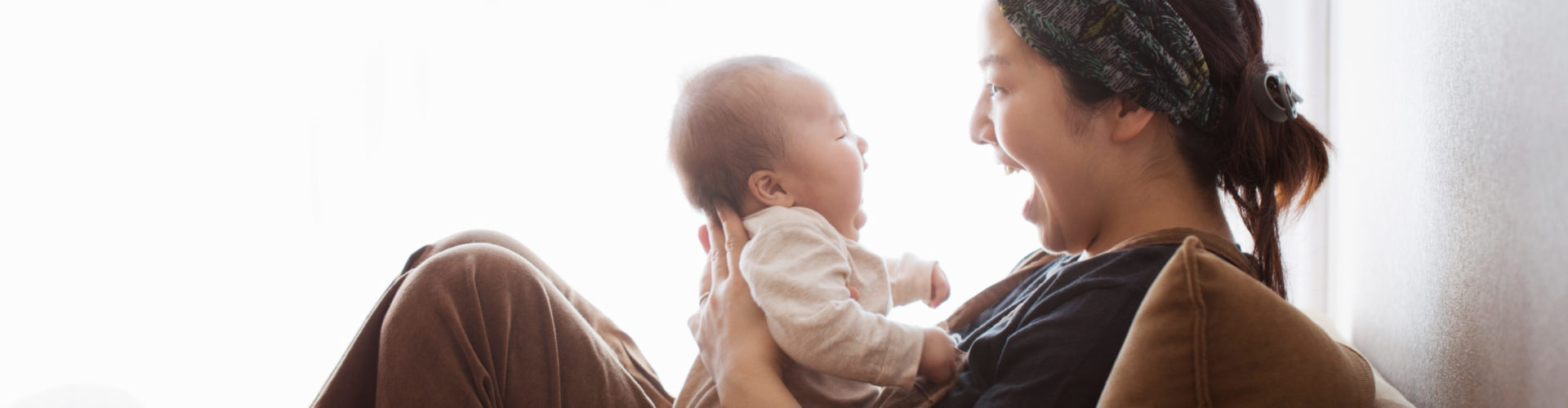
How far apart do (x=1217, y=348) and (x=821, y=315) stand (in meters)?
0.43

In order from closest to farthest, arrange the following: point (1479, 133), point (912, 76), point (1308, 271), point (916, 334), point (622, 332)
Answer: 1. point (1479, 133)
2. point (916, 334)
3. point (622, 332)
4. point (1308, 271)
5. point (912, 76)

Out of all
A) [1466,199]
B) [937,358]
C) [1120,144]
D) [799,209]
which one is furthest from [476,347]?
[1466,199]

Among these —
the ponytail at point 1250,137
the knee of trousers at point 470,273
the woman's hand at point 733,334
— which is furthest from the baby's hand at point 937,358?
the knee of trousers at point 470,273

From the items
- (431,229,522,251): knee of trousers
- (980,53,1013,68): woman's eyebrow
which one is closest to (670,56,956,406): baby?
(980,53,1013,68): woman's eyebrow

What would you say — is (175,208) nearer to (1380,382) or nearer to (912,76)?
(912,76)

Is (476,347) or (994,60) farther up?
(994,60)

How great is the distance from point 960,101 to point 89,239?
2.56m

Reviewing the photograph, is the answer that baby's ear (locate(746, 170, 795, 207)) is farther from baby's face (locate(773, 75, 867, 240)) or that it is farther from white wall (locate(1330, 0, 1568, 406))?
white wall (locate(1330, 0, 1568, 406))

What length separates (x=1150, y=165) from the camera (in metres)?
1.12

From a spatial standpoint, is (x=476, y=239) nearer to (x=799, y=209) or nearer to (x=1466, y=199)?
(x=799, y=209)

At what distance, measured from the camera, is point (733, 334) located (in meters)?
1.19

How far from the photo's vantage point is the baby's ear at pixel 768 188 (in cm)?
123

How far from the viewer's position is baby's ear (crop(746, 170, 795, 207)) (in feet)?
4.02

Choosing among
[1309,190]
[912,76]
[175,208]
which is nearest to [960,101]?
[912,76]
